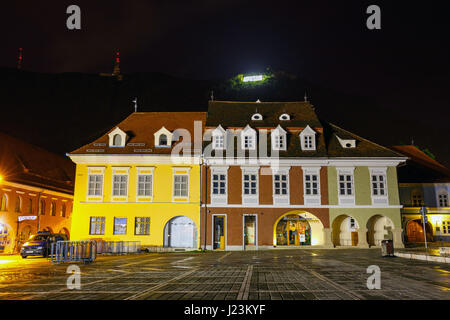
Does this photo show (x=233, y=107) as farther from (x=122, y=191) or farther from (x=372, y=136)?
(x=372, y=136)

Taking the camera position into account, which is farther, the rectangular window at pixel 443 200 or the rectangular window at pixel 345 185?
the rectangular window at pixel 443 200

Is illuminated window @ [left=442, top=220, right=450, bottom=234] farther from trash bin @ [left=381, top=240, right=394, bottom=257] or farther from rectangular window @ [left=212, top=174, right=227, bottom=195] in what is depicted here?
rectangular window @ [left=212, top=174, right=227, bottom=195]

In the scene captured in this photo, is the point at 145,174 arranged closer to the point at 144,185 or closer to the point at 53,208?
the point at 144,185

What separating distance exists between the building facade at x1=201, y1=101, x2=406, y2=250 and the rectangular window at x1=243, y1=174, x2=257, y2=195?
56mm

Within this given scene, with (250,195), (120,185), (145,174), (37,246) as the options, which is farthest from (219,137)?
(37,246)

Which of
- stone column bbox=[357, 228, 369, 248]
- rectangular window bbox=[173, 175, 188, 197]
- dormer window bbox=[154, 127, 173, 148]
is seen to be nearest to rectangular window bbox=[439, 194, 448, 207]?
stone column bbox=[357, 228, 369, 248]

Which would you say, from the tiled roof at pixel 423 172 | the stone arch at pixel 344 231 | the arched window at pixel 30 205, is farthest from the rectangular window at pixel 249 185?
the arched window at pixel 30 205

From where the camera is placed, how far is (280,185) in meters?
32.7

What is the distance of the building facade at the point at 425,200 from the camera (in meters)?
40.6

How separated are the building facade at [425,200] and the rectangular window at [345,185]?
1237cm

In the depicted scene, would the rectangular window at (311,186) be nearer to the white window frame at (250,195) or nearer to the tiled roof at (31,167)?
the white window frame at (250,195)

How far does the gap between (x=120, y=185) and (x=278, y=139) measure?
51.2 ft

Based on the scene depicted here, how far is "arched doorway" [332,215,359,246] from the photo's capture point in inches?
1358

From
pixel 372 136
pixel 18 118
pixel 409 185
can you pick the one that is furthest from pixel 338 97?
pixel 18 118
